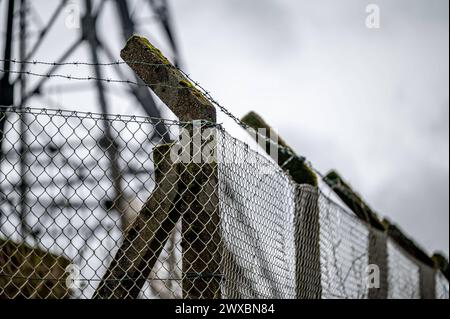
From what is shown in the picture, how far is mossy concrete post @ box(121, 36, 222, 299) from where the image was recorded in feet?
11.9

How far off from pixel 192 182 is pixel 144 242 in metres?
0.34

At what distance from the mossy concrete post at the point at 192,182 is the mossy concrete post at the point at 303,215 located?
94 cm

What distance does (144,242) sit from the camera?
12.2 feet

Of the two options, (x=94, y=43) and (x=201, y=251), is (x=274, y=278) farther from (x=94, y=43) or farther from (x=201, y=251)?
(x=94, y=43)

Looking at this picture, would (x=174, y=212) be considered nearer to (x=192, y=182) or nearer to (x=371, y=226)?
(x=192, y=182)

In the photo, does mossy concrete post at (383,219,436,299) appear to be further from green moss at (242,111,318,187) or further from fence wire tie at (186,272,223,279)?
fence wire tie at (186,272,223,279)

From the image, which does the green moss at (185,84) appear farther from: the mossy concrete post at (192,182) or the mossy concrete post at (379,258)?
the mossy concrete post at (379,258)

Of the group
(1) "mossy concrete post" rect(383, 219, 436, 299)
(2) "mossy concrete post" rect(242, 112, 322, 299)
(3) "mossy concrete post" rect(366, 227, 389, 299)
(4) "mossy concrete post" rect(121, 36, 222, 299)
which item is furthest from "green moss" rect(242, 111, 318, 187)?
(1) "mossy concrete post" rect(383, 219, 436, 299)

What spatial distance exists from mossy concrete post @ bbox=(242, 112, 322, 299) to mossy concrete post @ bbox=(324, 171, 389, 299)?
55 centimetres

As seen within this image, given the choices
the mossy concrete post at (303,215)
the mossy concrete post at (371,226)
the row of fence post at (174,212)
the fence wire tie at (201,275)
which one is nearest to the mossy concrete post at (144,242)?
the row of fence post at (174,212)


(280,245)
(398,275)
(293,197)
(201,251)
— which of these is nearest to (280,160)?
(293,197)

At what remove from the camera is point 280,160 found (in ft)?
16.3

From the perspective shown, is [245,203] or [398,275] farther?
[398,275]
